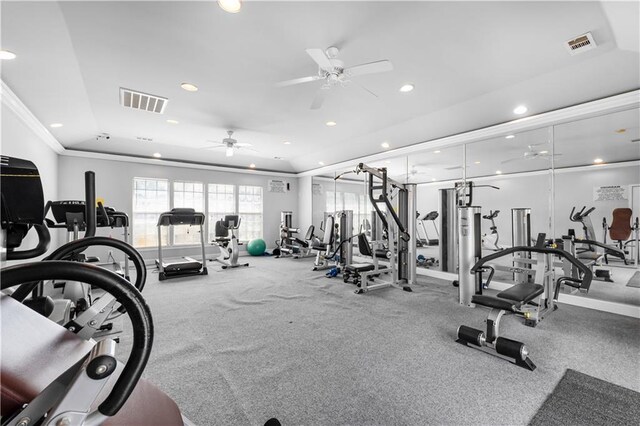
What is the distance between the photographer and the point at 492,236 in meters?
4.99

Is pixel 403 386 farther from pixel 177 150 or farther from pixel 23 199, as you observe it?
pixel 177 150

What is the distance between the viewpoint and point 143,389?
0.91 meters

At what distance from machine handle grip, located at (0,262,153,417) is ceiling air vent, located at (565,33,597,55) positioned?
399cm

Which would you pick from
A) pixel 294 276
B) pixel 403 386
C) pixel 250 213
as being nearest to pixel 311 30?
pixel 403 386

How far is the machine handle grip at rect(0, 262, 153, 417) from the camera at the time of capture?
1.83 ft

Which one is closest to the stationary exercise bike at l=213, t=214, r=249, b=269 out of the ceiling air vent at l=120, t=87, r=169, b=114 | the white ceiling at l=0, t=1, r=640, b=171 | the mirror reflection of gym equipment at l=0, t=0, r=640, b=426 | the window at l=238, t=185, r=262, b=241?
the mirror reflection of gym equipment at l=0, t=0, r=640, b=426

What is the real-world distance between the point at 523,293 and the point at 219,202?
7574 mm

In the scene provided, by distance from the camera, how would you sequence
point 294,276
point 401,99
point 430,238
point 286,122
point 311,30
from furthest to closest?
point 430,238 → point 294,276 → point 286,122 → point 401,99 → point 311,30

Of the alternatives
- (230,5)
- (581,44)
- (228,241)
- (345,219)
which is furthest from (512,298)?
(228,241)

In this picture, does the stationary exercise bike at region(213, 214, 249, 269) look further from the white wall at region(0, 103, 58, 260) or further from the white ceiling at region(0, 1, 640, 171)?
the white wall at region(0, 103, 58, 260)

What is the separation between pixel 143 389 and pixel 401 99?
4348 millimetres

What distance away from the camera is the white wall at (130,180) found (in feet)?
20.4

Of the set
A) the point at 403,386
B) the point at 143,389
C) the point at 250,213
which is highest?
the point at 250,213

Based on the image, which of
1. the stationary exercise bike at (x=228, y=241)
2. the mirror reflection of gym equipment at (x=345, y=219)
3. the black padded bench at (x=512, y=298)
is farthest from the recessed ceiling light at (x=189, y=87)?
the black padded bench at (x=512, y=298)
